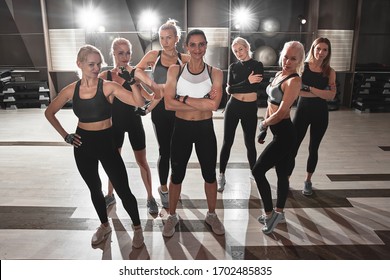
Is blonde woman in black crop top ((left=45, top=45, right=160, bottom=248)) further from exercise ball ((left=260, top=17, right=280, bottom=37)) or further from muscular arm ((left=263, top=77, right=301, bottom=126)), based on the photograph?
exercise ball ((left=260, top=17, right=280, bottom=37))

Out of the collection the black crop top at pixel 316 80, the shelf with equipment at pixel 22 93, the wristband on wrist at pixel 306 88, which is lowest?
the shelf with equipment at pixel 22 93

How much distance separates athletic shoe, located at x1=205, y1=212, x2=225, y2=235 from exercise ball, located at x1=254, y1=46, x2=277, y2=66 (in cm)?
510

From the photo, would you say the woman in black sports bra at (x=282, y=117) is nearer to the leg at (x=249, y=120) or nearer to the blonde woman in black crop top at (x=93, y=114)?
the leg at (x=249, y=120)

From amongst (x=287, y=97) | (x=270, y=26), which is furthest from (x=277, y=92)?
(x=270, y=26)

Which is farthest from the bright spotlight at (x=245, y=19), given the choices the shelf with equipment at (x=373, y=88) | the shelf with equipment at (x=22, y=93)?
the shelf with equipment at (x=22, y=93)

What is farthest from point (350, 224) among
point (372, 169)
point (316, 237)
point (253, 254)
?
point (372, 169)

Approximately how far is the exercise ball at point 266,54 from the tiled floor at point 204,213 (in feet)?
9.90

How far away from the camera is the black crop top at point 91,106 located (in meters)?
2.24

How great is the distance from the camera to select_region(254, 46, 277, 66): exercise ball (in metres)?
7.27

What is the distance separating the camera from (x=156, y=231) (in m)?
2.76

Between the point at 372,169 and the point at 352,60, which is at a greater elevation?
the point at 352,60

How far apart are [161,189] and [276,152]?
1.16 meters

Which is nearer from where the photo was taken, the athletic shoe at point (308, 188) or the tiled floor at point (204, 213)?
the tiled floor at point (204, 213)
